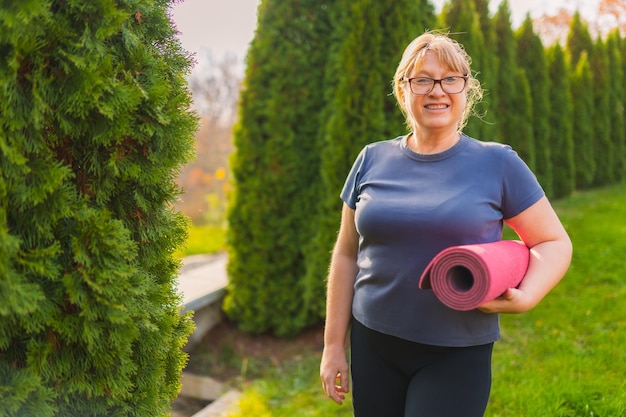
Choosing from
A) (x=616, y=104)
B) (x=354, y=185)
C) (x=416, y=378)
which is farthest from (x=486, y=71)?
(x=616, y=104)

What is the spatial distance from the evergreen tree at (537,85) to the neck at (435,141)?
964cm

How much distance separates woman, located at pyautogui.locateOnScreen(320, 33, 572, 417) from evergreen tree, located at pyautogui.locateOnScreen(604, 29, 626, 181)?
1399 centimetres

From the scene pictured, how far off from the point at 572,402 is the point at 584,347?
114 cm

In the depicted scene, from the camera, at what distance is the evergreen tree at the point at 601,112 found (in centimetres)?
1359

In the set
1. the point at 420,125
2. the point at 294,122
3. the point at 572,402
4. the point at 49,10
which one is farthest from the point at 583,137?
the point at 49,10

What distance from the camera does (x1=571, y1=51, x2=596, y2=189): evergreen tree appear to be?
1280cm

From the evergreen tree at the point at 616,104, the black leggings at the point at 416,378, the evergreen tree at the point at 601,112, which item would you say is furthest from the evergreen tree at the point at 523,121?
the black leggings at the point at 416,378

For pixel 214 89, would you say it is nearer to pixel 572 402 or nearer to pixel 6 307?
pixel 572 402

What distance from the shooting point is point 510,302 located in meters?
1.58

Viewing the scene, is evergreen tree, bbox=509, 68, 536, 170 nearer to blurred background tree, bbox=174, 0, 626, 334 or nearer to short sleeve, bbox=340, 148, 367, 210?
blurred background tree, bbox=174, 0, 626, 334

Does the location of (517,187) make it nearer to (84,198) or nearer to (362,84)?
(84,198)

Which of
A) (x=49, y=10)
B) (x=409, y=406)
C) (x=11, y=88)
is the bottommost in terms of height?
(x=409, y=406)

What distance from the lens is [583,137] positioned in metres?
12.9

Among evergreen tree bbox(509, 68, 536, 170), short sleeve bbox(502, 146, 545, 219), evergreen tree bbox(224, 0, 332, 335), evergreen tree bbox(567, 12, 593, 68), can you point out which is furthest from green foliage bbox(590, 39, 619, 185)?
short sleeve bbox(502, 146, 545, 219)
